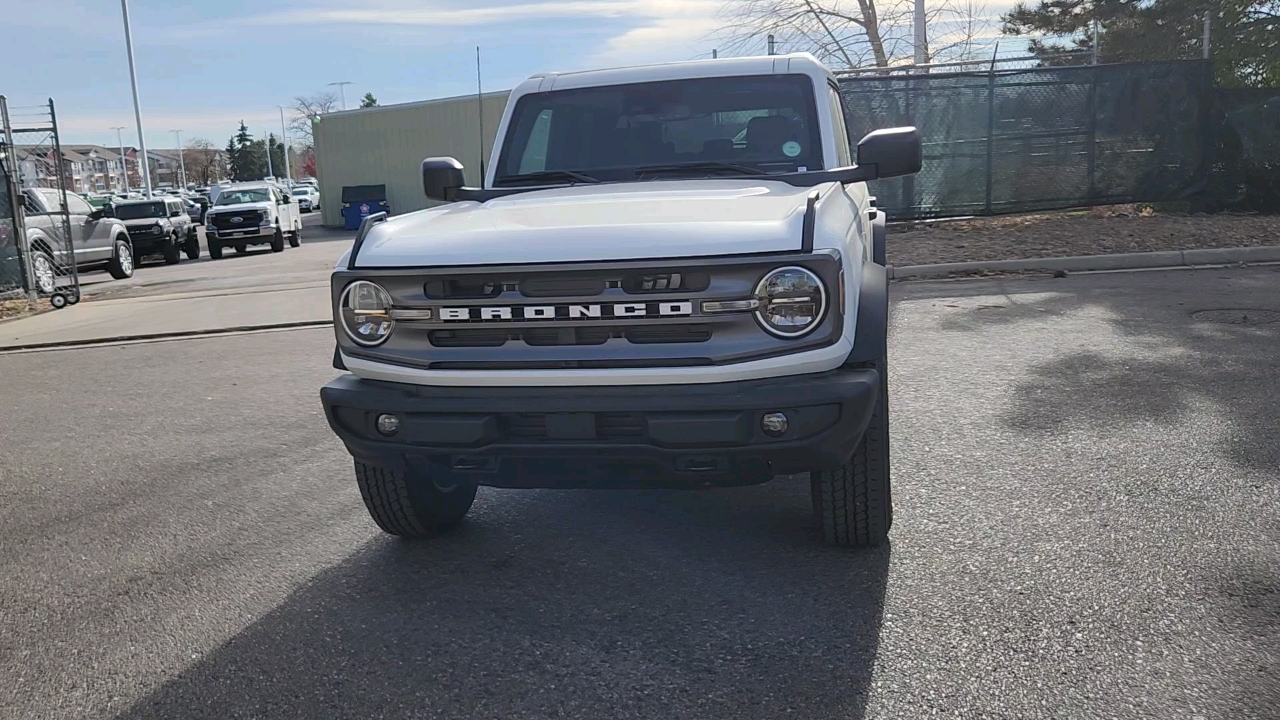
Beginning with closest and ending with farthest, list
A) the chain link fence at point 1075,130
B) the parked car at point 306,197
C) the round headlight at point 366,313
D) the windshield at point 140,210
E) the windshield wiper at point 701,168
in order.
A: the round headlight at point 366,313 → the windshield wiper at point 701,168 → the chain link fence at point 1075,130 → the windshield at point 140,210 → the parked car at point 306,197

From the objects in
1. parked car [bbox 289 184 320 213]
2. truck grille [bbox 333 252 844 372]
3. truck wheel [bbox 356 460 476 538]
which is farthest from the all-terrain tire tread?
parked car [bbox 289 184 320 213]

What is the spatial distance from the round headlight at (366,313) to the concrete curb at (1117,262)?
8534 mm

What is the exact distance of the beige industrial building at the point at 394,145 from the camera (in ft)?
117

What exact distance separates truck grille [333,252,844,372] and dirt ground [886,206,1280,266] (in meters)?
9.85

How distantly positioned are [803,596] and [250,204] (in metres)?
25.4

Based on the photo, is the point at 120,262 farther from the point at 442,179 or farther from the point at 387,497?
the point at 387,497

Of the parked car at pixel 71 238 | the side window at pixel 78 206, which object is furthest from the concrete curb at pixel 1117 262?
the side window at pixel 78 206

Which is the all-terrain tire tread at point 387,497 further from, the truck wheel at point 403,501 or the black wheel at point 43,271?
the black wheel at point 43,271

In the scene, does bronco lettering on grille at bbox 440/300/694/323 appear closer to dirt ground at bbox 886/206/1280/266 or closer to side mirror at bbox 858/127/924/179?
side mirror at bbox 858/127/924/179

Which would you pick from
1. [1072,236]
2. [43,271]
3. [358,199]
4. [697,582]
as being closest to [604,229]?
[697,582]

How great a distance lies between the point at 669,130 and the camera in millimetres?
5082

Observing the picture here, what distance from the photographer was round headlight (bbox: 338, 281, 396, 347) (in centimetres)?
369

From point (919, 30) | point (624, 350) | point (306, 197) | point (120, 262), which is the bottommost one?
point (120, 262)

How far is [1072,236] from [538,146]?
10.2m
